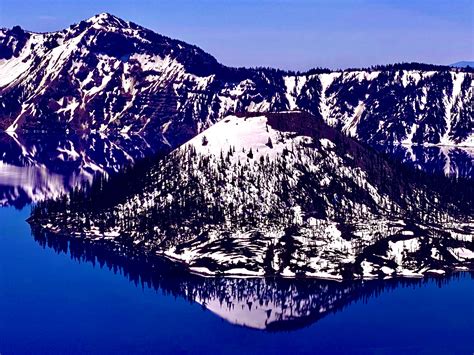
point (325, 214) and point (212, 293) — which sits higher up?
point (325, 214)

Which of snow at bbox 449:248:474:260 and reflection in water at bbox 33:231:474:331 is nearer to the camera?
reflection in water at bbox 33:231:474:331

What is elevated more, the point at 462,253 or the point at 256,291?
the point at 462,253

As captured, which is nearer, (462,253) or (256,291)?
(256,291)

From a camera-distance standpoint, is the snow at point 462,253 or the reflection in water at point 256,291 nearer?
the reflection in water at point 256,291

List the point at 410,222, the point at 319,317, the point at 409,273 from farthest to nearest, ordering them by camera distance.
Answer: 1. the point at 410,222
2. the point at 409,273
3. the point at 319,317

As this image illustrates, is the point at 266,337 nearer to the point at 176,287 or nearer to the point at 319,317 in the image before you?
the point at 319,317

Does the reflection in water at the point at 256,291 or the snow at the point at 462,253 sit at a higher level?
the snow at the point at 462,253

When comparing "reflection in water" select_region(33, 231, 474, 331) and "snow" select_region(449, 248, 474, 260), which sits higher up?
"snow" select_region(449, 248, 474, 260)

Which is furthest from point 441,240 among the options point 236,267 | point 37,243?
point 37,243
